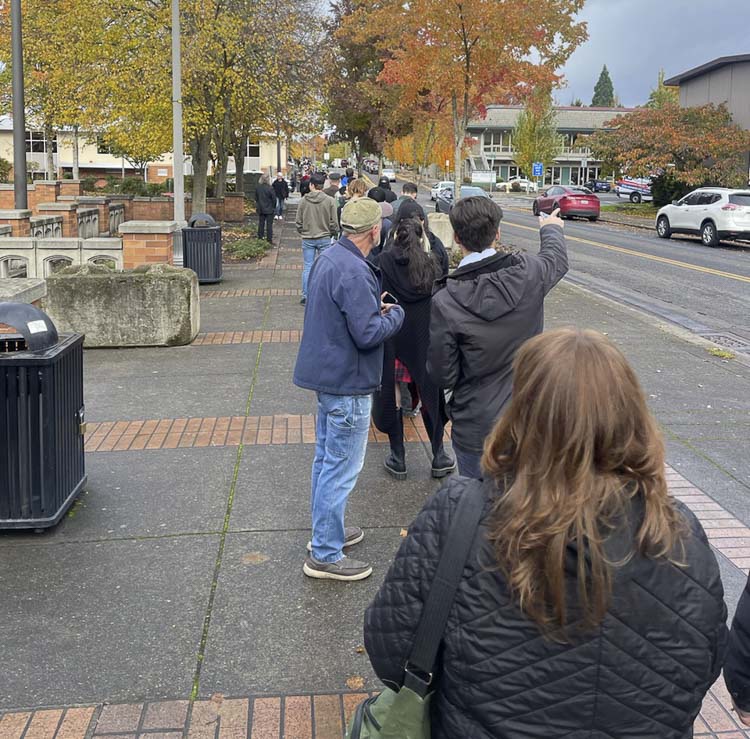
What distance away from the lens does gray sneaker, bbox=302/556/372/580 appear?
4426 millimetres

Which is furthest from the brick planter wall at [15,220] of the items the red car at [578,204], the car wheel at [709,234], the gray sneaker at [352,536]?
the red car at [578,204]

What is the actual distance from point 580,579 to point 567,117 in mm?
101302

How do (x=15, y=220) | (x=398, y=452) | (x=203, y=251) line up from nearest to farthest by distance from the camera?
(x=398, y=452) → (x=203, y=251) → (x=15, y=220)

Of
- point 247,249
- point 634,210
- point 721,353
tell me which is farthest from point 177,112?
point 634,210

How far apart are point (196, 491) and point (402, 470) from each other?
133 centimetres

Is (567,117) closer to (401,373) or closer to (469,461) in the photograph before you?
(401,373)

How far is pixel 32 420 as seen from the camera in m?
4.74

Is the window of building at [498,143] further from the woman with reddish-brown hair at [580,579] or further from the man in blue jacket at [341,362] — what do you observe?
the woman with reddish-brown hair at [580,579]

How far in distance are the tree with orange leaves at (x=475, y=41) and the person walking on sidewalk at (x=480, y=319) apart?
15.9 metres

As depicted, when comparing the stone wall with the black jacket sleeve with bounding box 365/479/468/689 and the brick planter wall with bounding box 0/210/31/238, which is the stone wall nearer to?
the brick planter wall with bounding box 0/210/31/238

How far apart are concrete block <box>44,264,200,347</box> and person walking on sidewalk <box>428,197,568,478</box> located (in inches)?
242

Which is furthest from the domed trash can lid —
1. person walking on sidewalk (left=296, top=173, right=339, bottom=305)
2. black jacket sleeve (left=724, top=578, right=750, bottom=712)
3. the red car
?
the red car

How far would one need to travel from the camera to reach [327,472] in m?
4.40

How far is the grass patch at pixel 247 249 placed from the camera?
1903cm
